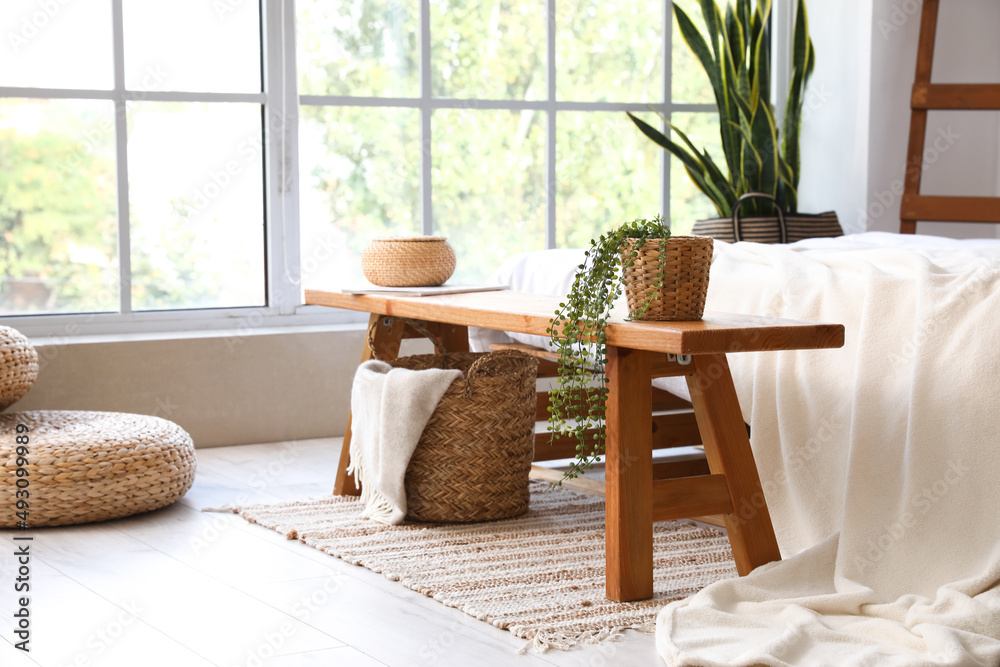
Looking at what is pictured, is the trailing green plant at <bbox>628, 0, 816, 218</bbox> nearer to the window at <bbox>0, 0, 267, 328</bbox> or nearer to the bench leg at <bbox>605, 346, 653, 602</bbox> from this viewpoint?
the window at <bbox>0, 0, 267, 328</bbox>

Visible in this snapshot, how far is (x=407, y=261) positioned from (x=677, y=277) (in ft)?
3.34

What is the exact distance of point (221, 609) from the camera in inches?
77.6

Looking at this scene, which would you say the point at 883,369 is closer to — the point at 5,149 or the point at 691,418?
the point at 691,418

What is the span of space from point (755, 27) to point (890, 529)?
272 centimetres

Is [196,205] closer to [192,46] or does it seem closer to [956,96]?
[192,46]

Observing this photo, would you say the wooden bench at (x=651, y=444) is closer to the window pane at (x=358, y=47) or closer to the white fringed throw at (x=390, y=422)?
the white fringed throw at (x=390, y=422)

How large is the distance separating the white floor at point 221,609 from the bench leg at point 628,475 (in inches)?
6.9

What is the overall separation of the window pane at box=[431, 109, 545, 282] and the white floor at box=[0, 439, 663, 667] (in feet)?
5.74

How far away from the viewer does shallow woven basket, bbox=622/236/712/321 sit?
1939 mm

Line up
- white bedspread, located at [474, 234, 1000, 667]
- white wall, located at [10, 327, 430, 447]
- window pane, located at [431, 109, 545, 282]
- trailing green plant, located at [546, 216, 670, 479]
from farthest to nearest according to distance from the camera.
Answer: window pane, located at [431, 109, 545, 282] < white wall, located at [10, 327, 430, 447] < trailing green plant, located at [546, 216, 670, 479] < white bedspread, located at [474, 234, 1000, 667]

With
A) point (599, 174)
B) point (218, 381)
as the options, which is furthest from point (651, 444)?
point (599, 174)

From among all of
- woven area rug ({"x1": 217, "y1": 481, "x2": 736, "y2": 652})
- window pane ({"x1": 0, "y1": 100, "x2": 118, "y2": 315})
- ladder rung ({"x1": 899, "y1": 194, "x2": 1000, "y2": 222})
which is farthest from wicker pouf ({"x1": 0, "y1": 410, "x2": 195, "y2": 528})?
ladder rung ({"x1": 899, "y1": 194, "x2": 1000, "y2": 222})

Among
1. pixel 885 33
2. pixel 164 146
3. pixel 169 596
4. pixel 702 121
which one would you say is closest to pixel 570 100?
pixel 702 121

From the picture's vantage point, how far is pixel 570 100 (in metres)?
4.30
